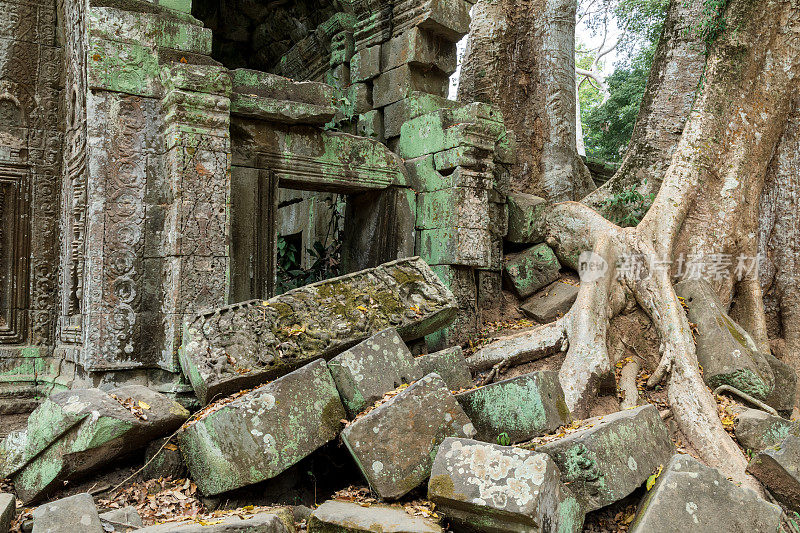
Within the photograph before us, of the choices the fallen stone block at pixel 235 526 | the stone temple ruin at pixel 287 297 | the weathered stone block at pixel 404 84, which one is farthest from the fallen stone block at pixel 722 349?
the weathered stone block at pixel 404 84

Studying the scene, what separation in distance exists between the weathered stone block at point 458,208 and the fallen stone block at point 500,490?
2918mm

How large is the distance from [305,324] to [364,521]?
5.01ft

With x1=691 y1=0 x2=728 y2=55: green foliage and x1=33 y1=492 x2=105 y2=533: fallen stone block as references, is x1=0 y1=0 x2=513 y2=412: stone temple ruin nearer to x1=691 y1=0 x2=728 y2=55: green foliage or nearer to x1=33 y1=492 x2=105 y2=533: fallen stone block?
x1=33 y1=492 x2=105 y2=533: fallen stone block

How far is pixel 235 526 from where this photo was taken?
260 centimetres

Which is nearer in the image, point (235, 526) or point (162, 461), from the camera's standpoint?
point (235, 526)

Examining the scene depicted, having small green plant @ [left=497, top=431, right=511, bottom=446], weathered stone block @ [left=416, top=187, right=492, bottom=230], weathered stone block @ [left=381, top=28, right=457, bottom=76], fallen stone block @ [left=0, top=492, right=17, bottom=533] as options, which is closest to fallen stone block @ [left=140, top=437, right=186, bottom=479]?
fallen stone block @ [left=0, top=492, right=17, bottom=533]

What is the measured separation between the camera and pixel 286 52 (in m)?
8.80

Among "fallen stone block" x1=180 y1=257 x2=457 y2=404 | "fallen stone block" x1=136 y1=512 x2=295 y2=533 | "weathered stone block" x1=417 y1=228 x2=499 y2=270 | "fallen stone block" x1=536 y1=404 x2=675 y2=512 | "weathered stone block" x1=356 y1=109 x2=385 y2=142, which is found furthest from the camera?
"weathered stone block" x1=356 y1=109 x2=385 y2=142

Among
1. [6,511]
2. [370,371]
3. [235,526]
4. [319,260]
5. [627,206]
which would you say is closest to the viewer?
[235,526]

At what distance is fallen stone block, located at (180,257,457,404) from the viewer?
12.0 ft

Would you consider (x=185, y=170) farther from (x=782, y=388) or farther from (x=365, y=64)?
(x=782, y=388)

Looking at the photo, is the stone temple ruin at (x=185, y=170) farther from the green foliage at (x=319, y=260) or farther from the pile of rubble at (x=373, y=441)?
the pile of rubble at (x=373, y=441)

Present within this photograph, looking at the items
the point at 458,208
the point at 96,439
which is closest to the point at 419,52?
the point at 458,208

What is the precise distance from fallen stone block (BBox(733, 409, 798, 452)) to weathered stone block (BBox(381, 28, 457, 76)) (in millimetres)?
4462
